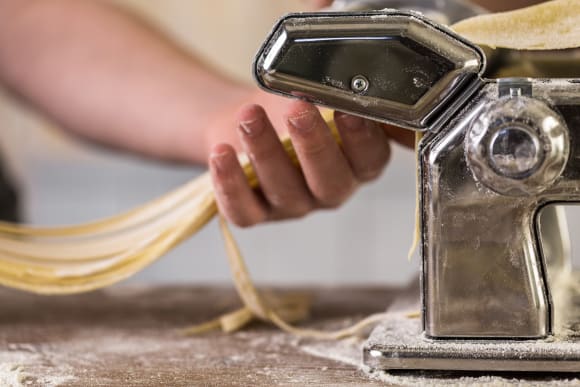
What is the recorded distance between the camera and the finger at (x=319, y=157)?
444 mm

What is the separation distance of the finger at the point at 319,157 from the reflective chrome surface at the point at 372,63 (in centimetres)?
3

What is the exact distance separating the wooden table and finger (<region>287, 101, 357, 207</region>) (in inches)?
3.8

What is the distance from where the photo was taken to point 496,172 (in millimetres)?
381

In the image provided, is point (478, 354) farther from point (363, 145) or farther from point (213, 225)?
point (213, 225)

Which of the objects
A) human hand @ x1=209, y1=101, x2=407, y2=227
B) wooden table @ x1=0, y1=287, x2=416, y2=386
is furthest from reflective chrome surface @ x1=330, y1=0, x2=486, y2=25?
wooden table @ x1=0, y1=287, x2=416, y2=386

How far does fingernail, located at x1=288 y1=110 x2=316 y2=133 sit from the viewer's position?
0.44 m

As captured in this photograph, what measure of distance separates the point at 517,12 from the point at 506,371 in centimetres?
18

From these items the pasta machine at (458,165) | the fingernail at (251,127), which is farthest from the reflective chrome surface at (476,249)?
the fingernail at (251,127)

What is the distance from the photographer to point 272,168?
492mm

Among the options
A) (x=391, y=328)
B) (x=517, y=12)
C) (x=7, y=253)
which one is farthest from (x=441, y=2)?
(x=7, y=253)

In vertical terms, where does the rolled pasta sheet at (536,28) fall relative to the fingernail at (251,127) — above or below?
above

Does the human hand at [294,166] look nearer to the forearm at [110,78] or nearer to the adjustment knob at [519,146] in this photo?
the adjustment knob at [519,146]

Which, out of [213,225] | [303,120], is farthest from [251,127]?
[213,225]

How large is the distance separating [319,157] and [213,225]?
3.90 feet
